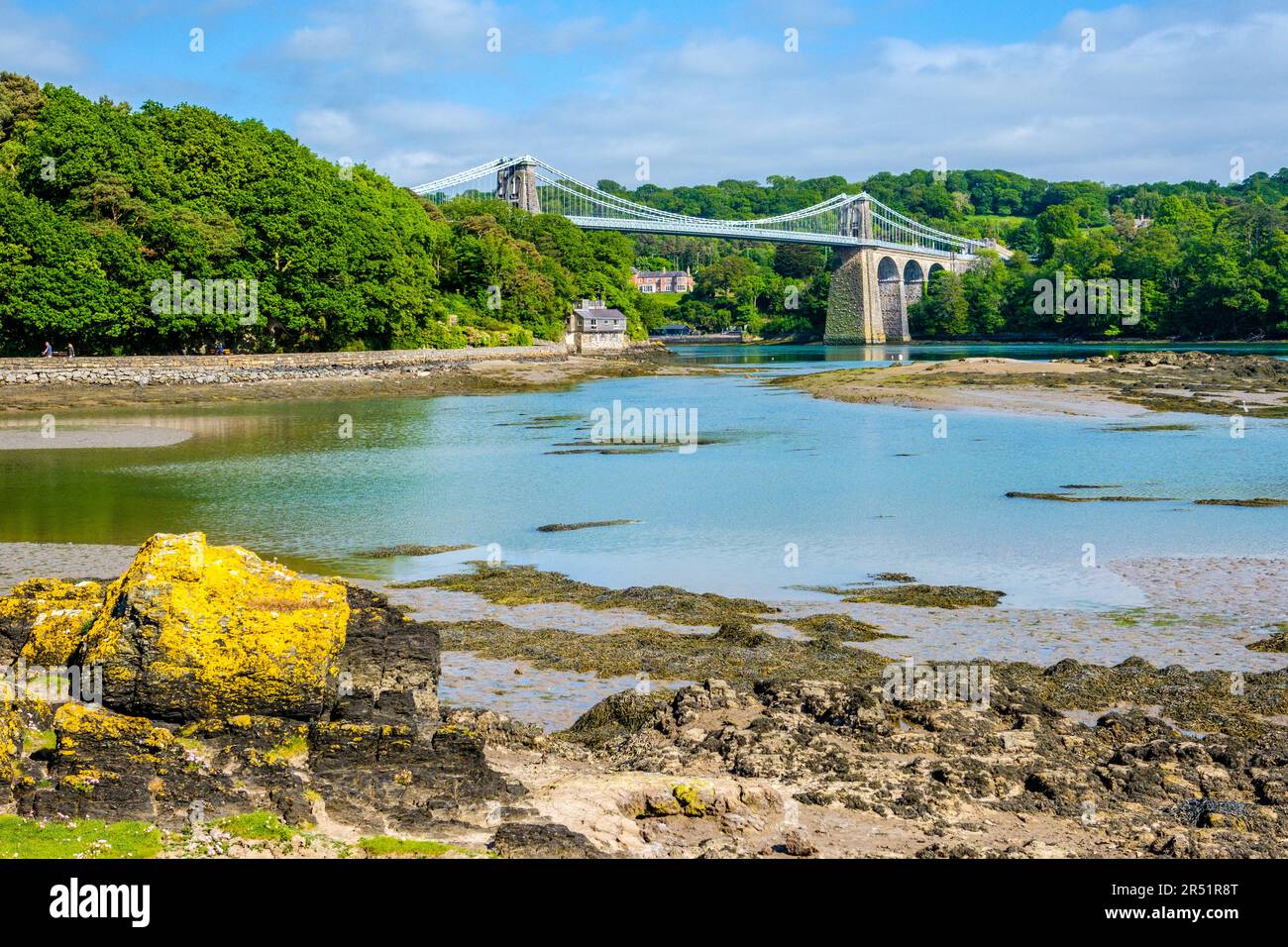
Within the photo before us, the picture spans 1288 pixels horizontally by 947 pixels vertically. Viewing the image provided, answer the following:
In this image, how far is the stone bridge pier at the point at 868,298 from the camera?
13225cm

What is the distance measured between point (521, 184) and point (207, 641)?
398 ft

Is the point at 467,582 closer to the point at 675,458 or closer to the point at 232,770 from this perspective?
the point at 232,770

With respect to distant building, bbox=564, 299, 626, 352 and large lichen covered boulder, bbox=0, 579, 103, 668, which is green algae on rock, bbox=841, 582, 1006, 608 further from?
distant building, bbox=564, 299, 626, 352

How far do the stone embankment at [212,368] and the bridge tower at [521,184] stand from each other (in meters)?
60.1

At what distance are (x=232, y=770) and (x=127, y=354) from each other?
Result: 52.3 meters

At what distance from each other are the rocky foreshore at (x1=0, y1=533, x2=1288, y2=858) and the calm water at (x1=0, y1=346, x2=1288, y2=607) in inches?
242

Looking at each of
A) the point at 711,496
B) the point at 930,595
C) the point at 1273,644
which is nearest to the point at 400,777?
the point at 1273,644

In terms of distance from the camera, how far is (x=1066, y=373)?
55156 mm

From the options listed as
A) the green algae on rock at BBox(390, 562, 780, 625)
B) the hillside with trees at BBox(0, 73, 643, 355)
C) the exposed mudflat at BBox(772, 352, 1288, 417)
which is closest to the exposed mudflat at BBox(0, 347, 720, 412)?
the hillside with trees at BBox(0, 73, 643, 355)

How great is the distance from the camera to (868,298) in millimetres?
132000

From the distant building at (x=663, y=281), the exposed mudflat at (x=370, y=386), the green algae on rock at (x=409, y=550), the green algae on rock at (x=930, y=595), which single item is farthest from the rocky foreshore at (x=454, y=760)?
the distant building at (x=663, y=281)

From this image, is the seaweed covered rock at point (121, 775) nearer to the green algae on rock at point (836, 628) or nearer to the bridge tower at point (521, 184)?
the green algae on rock at point (836, 628)

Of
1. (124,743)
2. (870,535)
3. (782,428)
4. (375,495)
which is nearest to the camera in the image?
(124,743)
